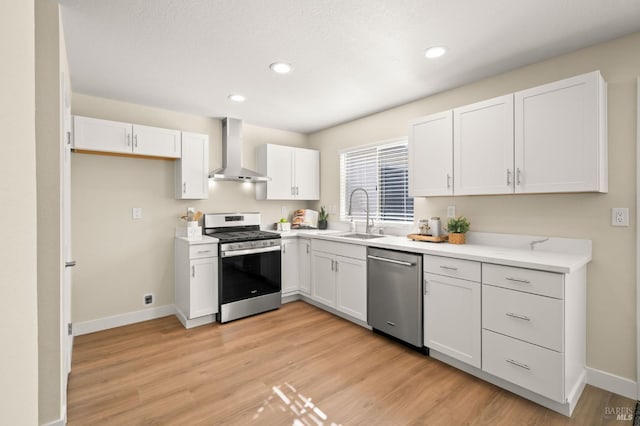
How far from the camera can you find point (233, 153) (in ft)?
13.2

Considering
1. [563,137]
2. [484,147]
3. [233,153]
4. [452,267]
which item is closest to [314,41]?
[484,147]

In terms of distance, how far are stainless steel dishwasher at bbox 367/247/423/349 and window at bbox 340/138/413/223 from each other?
2.79ft

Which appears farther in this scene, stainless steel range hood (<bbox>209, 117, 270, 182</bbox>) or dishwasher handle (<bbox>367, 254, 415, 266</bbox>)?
stainless steel range hood (<bbox>209, 117, 270, 182</bbox>)

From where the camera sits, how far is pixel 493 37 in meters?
2.12

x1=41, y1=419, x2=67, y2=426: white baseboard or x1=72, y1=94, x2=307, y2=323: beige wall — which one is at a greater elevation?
x1=72, y1=94, x2=307, y2=323: beige wall

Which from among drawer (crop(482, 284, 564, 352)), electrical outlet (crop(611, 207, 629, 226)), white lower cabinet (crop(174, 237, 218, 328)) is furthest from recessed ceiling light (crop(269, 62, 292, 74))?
electrical outlet (crop(611, 207, 629, 226))

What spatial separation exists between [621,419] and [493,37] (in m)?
2.53

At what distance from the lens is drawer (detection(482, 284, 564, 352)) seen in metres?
1.92

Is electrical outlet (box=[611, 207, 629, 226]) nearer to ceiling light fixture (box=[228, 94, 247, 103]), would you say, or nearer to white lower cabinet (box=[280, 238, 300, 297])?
white lower cabinet (box=[280, 238, 300, 297])

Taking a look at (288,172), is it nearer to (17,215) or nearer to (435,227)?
(435,227)

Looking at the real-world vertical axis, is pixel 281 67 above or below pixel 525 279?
above

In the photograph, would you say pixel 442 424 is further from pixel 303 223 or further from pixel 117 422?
pixel 303 223

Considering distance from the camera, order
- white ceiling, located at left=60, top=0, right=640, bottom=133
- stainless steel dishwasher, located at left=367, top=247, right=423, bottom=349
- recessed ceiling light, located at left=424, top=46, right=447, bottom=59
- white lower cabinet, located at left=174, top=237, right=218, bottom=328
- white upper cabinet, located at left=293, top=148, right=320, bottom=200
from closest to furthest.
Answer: white ceiling, located at left=60, top=0, right=640, bottom=133 < recessed ceiling light, located at left=424, top=46, right=447, bottom=59 < stainless steel dishwasher, located at left=367, top=247, right=423, bottom=349 < white lower cabinet, located at left=174, top=237, right=218, bottom=328 < white upper cabinet, located at left=293, top=148, right=320, bottom=200

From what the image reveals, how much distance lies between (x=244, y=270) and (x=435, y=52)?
9.25 ft
